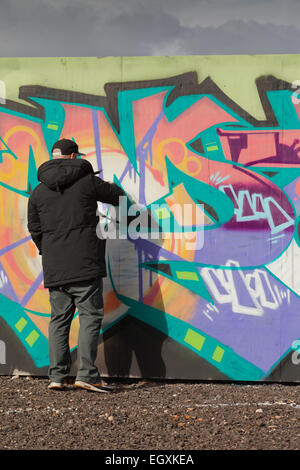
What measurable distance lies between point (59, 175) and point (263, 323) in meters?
1.88

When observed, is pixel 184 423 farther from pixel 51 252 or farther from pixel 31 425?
pixel 51 252

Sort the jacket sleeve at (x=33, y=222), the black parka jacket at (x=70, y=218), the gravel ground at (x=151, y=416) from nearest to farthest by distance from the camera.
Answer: the gravel ground at (x=151, y=416) → the black parka jacket at (x=70, y=218) → the jacket sleeve at (x=33, y=222)

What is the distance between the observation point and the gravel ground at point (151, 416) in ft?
10.8

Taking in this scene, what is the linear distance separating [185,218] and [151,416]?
1507mm

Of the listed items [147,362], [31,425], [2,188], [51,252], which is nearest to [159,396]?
[147,362]

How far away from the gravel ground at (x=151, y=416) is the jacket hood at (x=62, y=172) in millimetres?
1525

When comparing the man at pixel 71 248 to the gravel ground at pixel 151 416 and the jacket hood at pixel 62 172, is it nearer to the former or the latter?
the jacket hood at pixel 62 172

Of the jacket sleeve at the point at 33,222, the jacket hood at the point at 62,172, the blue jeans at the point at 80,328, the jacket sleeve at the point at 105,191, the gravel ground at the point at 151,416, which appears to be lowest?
the gravel ground at the point at 151,416

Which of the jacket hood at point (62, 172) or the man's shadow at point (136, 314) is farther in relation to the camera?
the man's shadow at point (136, 314)

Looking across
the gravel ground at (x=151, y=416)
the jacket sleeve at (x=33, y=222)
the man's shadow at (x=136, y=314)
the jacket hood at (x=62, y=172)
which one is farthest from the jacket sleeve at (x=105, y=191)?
the gravel ground at (x=151, y=416)

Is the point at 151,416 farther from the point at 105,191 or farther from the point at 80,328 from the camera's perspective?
the point at 105,191

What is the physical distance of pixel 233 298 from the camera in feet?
14.6

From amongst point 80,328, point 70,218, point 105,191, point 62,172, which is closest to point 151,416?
point 80,328

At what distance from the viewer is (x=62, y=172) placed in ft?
13.7
